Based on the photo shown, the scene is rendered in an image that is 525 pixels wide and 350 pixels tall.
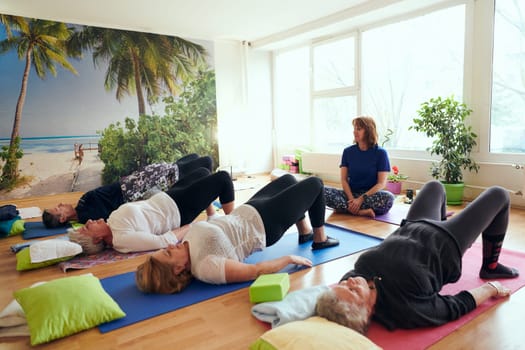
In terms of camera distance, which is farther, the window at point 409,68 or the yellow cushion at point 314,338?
the window at point 409,68

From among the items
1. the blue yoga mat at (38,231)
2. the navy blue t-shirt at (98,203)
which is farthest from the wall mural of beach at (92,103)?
the navy blue t-shirt at (98,203)

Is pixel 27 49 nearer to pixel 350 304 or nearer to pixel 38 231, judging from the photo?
pixel 38 231

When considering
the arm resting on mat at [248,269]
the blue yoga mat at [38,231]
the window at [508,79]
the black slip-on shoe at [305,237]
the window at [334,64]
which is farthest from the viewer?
the window at [334,64]

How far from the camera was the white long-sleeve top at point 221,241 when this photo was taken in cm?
204

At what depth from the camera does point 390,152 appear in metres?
5.47

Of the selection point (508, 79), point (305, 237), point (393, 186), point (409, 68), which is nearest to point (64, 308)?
point (305, 237)

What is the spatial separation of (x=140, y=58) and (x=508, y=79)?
4942 mm

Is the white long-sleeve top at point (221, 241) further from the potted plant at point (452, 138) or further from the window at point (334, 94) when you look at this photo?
the window at point (334, 94)

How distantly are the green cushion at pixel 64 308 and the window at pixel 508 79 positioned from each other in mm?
4086

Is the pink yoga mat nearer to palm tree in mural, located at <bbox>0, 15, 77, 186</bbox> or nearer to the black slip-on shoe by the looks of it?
the black slip-on shoe

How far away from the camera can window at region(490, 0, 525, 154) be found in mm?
3982

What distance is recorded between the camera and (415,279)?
159cm

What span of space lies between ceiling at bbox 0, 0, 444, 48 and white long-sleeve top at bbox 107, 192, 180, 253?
3137 millimetres

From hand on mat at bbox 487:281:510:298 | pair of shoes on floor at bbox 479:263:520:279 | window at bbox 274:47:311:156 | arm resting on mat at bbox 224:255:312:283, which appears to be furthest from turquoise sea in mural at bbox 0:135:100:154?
hand on mat at bbox 487:281:510:298
